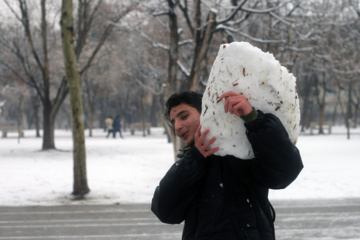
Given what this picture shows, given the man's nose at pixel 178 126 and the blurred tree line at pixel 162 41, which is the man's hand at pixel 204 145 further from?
the blurred tree line at pixel 162 41

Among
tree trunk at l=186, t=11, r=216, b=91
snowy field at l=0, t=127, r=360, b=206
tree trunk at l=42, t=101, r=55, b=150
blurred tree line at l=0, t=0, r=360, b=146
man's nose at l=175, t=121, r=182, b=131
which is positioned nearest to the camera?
man's nose at l=175, t=121, r=182, b=131

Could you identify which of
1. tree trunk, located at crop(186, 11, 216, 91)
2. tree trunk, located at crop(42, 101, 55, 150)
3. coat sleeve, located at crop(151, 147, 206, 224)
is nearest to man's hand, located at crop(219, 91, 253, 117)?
coat sleeve, located at crop(151, 147, 206, 224)

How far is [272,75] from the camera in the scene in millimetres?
2037

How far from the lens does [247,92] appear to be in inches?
79.7

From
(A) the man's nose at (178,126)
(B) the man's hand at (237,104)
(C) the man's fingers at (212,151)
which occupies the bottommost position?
(C) the man's fingers at (212,151)

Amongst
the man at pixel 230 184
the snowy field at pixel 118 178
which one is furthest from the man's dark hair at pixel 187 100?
the snowy field at pixel 118 178

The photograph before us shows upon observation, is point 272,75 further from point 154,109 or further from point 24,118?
point 24,118

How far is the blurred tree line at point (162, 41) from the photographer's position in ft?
43.2

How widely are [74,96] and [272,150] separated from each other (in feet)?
30.3

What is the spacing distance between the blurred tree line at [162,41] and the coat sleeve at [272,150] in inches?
400

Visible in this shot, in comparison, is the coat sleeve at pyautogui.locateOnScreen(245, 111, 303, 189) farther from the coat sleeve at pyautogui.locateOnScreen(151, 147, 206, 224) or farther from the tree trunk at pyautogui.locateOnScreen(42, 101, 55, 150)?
the tree trunk at pyautogui.locateOnScreen(42, 101, 55, 150)

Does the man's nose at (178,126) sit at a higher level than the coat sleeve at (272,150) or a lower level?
higher

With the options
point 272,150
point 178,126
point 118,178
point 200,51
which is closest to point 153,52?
point 118,178

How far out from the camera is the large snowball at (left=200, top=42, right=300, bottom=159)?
2018mm
